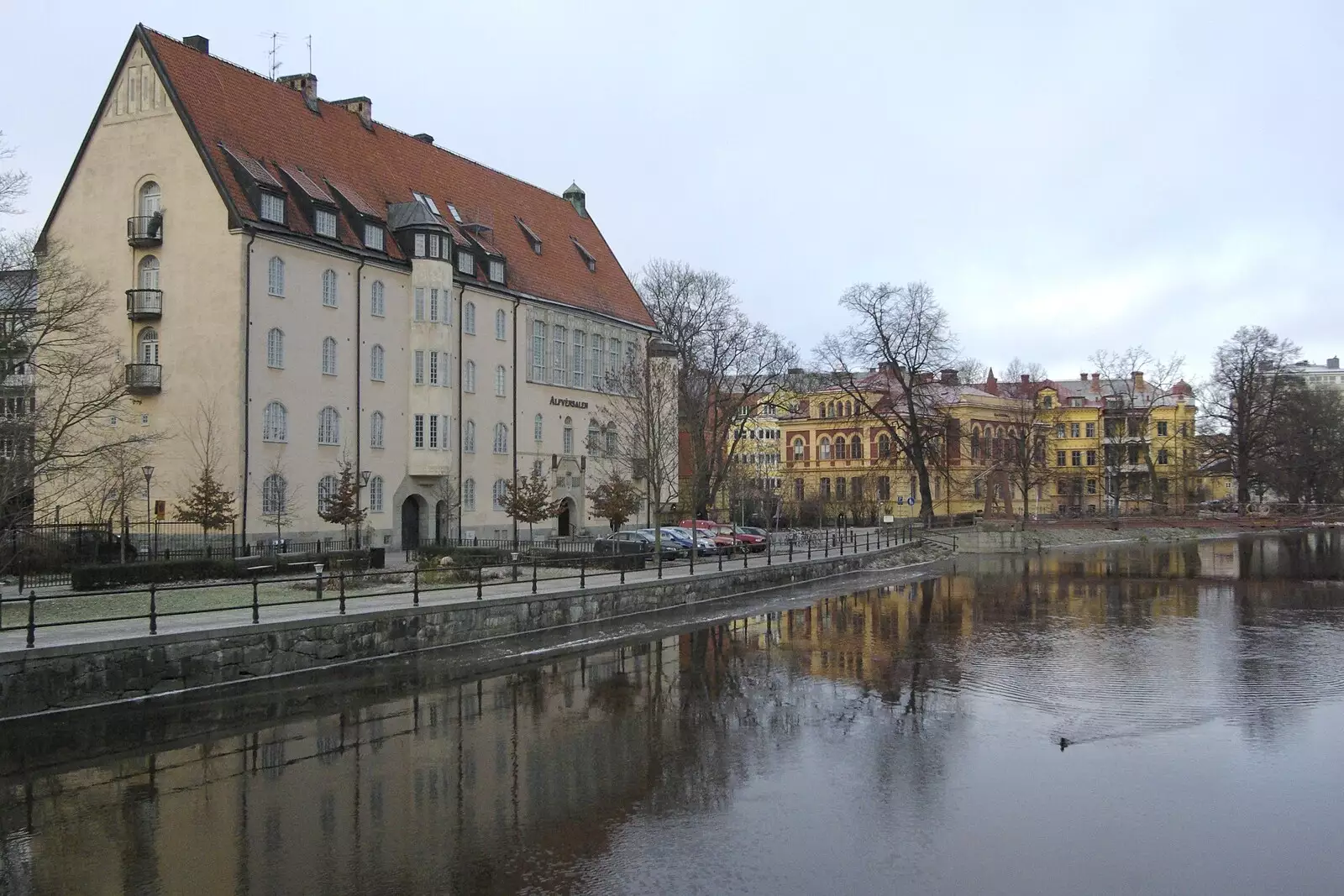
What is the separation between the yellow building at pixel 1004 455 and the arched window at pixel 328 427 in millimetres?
37032

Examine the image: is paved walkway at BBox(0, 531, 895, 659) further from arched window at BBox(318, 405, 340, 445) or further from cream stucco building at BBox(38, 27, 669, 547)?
cream stucco building at BBox(38, 27, 669, 547)

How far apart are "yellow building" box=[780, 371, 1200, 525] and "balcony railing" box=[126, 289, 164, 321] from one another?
4327 centimetres

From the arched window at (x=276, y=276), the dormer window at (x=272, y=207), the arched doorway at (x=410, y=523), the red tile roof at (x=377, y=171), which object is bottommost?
the arched doorway at (x=410, y=523)

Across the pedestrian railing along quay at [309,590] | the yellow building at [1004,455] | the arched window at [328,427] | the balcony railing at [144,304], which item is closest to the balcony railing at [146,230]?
the balcony railing at [144,304]

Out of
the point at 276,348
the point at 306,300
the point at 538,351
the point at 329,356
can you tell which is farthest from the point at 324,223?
the point at 538,351

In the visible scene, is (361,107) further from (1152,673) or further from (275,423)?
(1152,673)

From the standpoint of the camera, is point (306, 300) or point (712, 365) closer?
point (306, 300)

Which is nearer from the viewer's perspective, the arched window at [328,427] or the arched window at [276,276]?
the arched window at [276,276]

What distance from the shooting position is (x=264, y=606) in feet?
64.2

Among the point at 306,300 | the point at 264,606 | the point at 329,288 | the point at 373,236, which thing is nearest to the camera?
the point at 264,606

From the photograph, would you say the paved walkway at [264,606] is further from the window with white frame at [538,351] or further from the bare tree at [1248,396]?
the bare tree at [1248,396]

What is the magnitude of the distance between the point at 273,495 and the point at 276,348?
5171 millimetres

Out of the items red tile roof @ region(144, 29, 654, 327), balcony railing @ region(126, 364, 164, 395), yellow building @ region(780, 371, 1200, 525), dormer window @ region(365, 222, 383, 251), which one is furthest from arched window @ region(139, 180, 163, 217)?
yellow building @ region(780, 371, 1200, 525)

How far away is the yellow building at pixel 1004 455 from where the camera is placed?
77.6 metres
